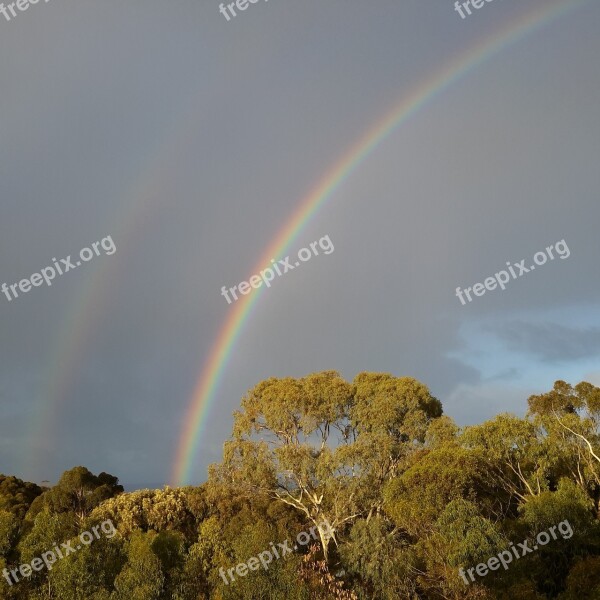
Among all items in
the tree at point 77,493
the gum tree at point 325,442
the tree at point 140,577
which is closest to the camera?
the tree at point 140,577

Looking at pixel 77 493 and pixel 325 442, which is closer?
pixel 325 442

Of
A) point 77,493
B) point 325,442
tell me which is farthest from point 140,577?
point 77,493

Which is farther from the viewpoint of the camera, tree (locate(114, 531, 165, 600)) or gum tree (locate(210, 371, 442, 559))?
gum tree (locate(210, 371, 442, 559))

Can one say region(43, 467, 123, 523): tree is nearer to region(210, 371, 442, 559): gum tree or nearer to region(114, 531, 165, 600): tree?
region(210, 371, 442, 559): gum tree

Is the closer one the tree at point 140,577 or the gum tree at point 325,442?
the tree at point 140,577

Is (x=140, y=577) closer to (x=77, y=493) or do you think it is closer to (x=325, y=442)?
(x=325, y=442)

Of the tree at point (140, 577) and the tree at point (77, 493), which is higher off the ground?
the tree at point (77, 493)

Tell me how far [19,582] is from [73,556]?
12.6 feet

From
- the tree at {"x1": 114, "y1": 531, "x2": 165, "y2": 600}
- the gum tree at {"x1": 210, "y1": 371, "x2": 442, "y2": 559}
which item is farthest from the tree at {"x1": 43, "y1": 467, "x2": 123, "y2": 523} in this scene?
the tree at {"x1": 114, "y1": 531, "x2": 165, "y2": 600}

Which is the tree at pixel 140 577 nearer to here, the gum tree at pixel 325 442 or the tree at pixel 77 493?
the gum tree at pixel 325 442

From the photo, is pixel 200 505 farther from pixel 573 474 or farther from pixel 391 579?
pixel 573 474

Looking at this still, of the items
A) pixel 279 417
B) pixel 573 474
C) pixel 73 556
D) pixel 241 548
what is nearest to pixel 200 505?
pixel 279 417

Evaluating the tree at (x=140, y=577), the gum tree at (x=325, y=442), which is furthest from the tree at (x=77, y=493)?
the tree at (x=140, y=577)

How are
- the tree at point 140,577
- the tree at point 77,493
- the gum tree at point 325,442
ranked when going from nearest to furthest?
1. the tree at point 140,577
2. the gum tree at point 325,442
3. the tree at point 77,493
